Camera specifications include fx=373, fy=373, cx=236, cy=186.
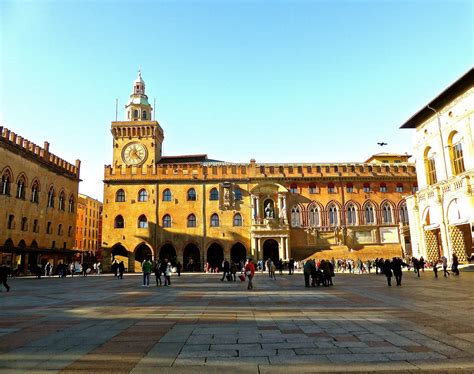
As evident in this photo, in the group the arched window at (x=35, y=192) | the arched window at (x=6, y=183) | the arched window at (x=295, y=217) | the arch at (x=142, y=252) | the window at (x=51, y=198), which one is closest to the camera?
the arched window at (x=6, y=183)

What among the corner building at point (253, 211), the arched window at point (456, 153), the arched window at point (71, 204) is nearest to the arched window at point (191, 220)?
the corner building at point (253, 211)

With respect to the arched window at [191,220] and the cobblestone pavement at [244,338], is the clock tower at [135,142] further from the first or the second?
the cobblestone pavement at [244,338]

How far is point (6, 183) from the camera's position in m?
31.5

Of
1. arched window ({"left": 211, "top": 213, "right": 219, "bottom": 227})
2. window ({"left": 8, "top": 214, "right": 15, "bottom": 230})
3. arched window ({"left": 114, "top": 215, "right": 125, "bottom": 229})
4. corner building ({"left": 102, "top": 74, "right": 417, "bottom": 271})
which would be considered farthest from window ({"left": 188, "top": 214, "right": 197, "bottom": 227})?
window ({"left": 8, "top": 214, "right": 15, "bottom": 230})

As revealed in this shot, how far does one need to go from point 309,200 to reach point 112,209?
22698 mm

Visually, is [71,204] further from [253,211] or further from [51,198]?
[253,211]

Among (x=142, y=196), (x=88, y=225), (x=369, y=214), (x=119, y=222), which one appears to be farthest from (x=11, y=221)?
(x=88, y=225)

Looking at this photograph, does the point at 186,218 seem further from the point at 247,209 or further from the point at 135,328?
the point at 135,328

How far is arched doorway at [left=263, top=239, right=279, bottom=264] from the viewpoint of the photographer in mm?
42344

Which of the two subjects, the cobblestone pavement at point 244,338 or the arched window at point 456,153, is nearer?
the cobblestone pavement at point 244,338

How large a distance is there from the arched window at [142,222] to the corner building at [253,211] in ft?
0.37

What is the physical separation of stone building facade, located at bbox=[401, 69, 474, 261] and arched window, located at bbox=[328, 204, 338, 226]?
1103 cm

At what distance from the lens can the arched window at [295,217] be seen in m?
42.6

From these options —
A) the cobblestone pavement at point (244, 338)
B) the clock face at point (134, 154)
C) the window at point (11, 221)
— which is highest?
the clock face at point (134, 154)
